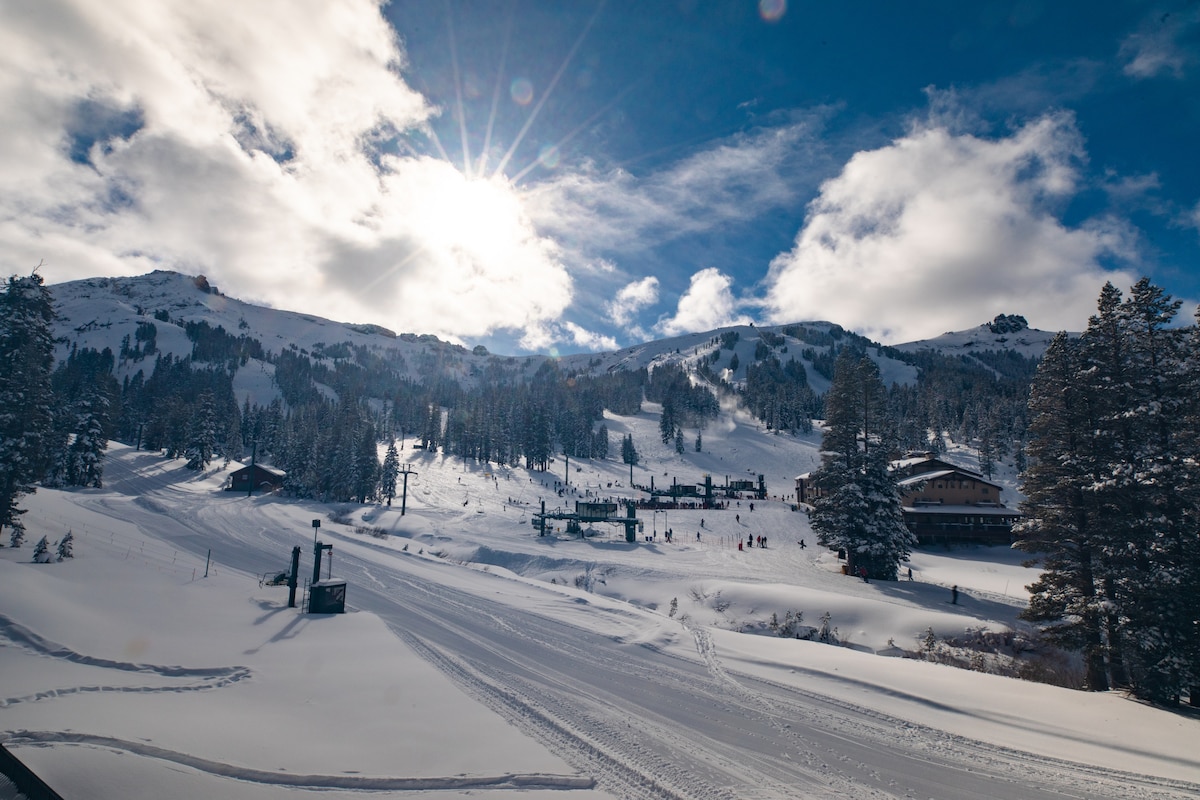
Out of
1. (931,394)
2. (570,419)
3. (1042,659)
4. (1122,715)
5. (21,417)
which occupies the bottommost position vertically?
(1042,659)

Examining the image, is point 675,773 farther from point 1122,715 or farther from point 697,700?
point 1122,715

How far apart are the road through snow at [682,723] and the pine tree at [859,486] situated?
20.0 meters

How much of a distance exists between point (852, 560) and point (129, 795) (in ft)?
121

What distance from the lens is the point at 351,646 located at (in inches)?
607

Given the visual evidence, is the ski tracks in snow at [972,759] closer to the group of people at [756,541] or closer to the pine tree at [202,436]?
the group of people at [756,541]

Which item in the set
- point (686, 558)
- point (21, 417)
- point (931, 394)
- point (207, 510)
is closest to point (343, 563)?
point (21, 417)

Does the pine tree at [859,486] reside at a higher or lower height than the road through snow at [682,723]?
higher

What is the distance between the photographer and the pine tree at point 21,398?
2400cm

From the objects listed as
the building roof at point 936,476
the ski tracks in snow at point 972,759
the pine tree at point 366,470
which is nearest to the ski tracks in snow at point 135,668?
the ski tracks in snow at point 972,759

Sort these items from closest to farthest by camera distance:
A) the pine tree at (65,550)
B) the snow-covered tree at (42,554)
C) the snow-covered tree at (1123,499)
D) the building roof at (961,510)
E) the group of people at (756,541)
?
the snow-covered tree at (1123,499) → the snow-covered tree at (42,554) → the pine tree at (65,550) → the group of people at (756,541) → the building roof at (961,510)

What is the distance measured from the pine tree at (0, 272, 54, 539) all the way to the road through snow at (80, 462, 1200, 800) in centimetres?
1731

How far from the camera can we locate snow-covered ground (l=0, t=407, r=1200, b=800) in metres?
8.39

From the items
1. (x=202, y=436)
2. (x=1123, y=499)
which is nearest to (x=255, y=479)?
(x=202, y=436)

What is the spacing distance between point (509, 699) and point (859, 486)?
99.3 ft
